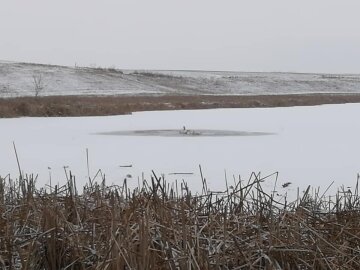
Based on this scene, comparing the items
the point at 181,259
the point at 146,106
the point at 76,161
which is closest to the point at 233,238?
the point at 181,259

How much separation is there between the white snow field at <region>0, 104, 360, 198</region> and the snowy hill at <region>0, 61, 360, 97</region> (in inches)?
944

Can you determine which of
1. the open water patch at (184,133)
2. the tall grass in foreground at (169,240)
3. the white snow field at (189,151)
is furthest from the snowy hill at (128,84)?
the tall grass in foreground at (169,240)

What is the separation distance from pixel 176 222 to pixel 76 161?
5791 mm

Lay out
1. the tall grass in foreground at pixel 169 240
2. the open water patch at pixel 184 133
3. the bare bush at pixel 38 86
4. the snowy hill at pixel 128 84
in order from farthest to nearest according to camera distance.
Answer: the snowy hill at pixel 128 84 → the bare bush at pixel 38 86 → the open water patch at pixel 184 133 → the tall grass in foreground at pixel 169 240

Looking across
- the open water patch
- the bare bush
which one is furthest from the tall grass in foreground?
the bare bush

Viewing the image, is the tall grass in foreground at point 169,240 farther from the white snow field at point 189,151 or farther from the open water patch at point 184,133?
the open water patch at point 184,133

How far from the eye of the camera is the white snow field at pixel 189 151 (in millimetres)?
7820

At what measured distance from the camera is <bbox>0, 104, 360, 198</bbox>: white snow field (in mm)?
7820

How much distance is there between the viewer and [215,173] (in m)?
8.01

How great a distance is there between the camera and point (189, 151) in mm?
10461

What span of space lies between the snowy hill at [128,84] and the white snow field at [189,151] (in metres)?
24.0

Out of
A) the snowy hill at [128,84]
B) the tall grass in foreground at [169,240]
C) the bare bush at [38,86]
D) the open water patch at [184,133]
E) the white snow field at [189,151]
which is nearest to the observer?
the tall grass in foreground at [169,240]

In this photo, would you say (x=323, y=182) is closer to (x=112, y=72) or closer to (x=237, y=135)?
(x=237, y=135)

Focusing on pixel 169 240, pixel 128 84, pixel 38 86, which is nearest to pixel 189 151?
pixel 169 240
